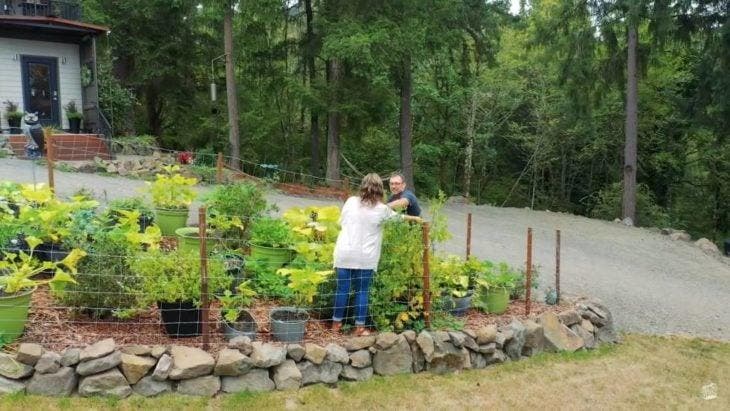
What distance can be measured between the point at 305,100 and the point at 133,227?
10691 millimetres

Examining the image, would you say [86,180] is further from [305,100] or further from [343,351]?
[343,351]

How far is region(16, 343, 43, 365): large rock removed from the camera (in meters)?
4.20

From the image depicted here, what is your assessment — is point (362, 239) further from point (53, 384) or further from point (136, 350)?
point (53, 384)

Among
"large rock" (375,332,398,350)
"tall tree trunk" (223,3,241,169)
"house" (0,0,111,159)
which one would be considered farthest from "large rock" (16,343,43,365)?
"house" (0,0,111,159)

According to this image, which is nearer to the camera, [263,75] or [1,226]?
[1,226]

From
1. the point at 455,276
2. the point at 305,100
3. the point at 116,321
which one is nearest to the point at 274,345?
the point at 116,321

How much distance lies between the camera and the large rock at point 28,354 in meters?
4.20

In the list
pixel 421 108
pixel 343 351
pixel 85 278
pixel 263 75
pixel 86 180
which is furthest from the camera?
pixel 421 108

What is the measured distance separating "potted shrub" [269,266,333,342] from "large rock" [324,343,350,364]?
250 millimetres

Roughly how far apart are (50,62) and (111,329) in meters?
14.1

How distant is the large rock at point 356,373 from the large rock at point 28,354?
2200 mm

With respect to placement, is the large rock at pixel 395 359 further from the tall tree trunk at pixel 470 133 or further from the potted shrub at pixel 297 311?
Result: the tall tree trunk at pixel 470 133

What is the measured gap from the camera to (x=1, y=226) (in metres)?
5.28

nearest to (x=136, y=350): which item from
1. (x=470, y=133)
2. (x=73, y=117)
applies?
(x=73, y=117)
